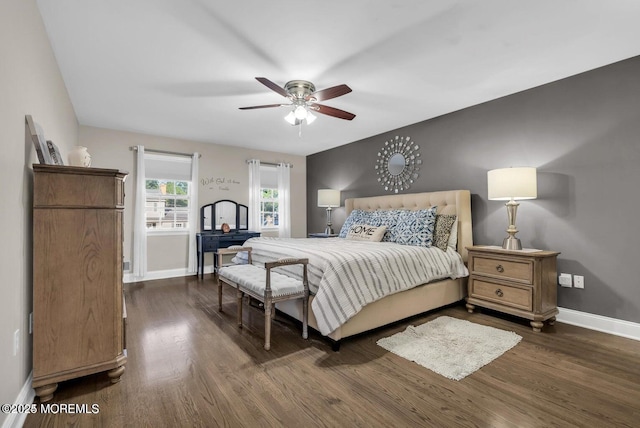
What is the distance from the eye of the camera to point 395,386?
187cm

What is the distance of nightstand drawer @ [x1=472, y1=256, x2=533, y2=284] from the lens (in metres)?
2.80

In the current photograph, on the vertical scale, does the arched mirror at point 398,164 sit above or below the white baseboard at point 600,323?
above

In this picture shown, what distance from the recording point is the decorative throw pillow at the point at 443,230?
11.3 ft

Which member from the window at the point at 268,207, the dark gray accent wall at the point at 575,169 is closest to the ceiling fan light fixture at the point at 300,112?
the dark gray accent wall at the point at 575,169

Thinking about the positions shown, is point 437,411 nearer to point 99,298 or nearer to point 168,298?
point 99,298

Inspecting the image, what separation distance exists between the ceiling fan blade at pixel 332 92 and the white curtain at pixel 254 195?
127 inches

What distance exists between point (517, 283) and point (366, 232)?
1.79 meters

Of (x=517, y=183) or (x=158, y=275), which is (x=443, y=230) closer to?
(x=517, y=183)

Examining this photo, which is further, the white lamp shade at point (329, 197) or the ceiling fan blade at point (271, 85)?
the white lamp shade at point (329, 197)

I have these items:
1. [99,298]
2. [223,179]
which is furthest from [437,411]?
[223,179]

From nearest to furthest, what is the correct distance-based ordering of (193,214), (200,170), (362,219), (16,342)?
(16,342)
(362,219)
(193,214)
(200,170)

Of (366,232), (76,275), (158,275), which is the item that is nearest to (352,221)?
(366,232)

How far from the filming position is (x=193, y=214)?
5.24m

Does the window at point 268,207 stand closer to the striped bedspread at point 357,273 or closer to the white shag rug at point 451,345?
the striped bedspread at point 357,273
